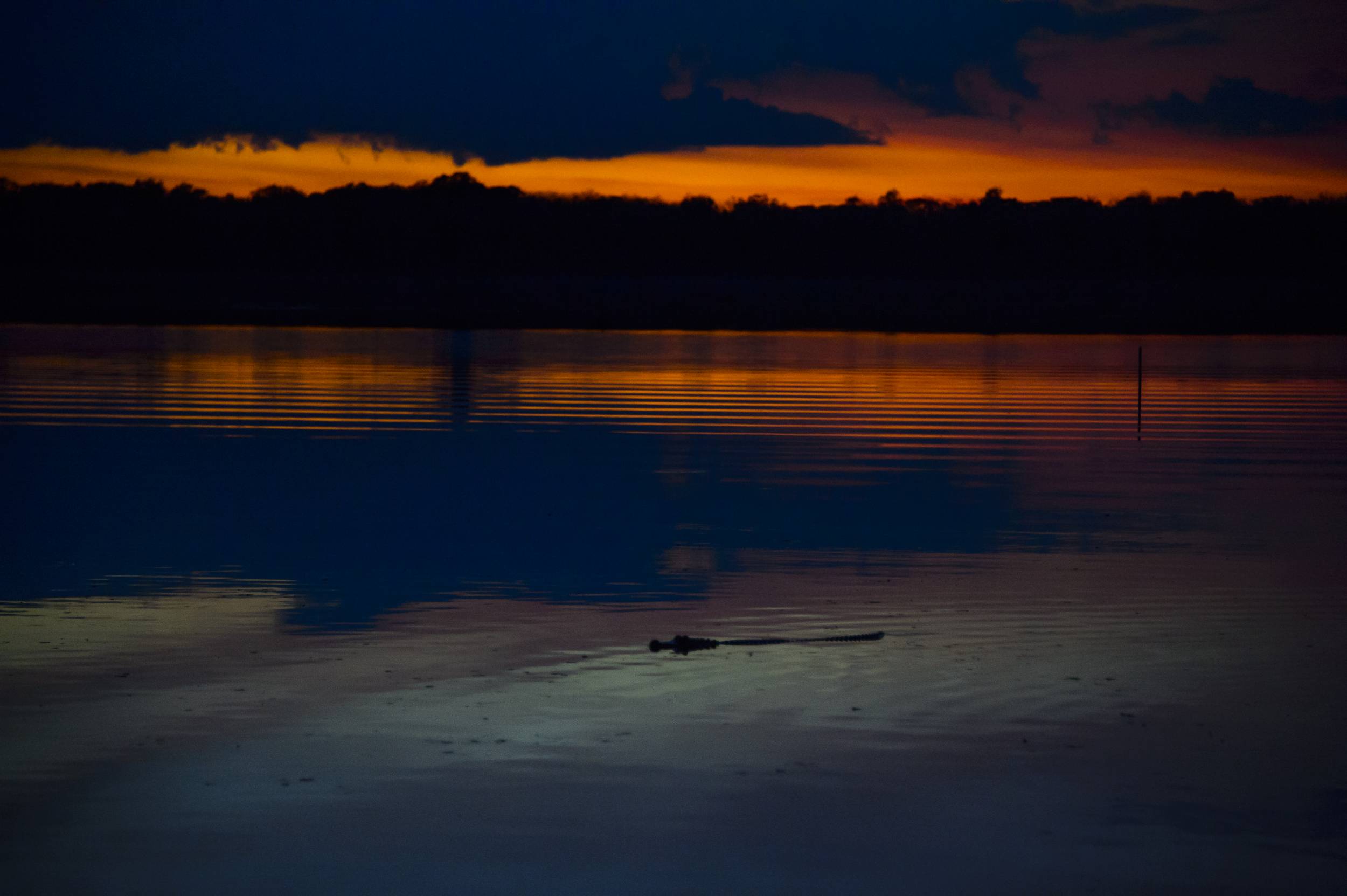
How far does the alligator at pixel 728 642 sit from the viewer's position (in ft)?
30.5

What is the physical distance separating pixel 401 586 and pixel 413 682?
3007mm

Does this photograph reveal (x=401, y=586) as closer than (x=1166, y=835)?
No

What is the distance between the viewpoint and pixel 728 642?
958 centimetres

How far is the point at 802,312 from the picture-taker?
11181 centimetres

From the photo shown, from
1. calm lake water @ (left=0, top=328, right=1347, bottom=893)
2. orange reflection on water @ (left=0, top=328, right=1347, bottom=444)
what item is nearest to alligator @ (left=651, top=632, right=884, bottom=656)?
calm lake water @ (left=0, top=328, right=1347, bottom=893)

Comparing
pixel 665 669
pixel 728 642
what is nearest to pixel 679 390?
pixel 728 642

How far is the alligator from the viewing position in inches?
366

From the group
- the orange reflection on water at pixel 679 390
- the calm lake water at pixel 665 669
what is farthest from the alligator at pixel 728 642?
the orange reflection on water at pixel 679 390

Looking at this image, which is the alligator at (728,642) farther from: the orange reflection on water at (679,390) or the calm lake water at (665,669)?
the orange reflection on water at (679,390)

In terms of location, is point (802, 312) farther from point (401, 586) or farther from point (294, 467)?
point (401, 586)

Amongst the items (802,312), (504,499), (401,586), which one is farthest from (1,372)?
(802,312)

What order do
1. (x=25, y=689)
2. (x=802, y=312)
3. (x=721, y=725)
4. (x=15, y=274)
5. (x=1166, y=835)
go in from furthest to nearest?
(x=15, y=274)
(x=802, y=312)
(x=25, y=689)
(x=721, y=725)
(x=1166, y=835)

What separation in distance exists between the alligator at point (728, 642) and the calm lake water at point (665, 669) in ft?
0.37

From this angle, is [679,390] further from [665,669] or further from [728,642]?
[665,669]
